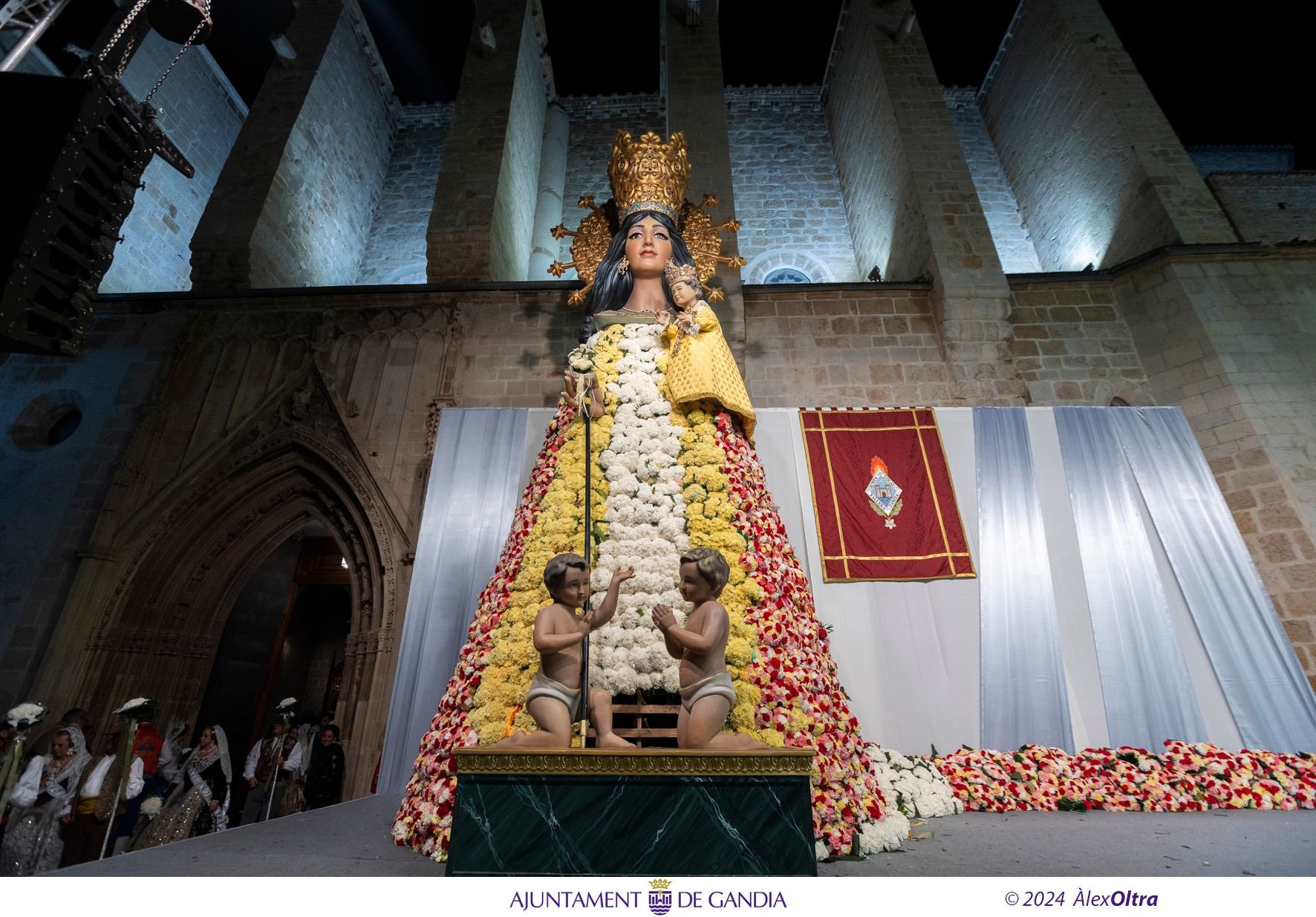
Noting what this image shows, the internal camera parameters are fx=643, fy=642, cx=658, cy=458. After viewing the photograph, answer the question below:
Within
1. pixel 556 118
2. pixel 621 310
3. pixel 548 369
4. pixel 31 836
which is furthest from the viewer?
pixel 556 118

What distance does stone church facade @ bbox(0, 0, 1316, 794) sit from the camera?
6.52 metres

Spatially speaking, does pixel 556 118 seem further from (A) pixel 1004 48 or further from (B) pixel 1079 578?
(B) pixel 1079 578

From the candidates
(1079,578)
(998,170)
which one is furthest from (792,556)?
(998,170)

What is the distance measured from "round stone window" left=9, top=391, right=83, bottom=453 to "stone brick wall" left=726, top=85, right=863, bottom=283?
9.63 metres

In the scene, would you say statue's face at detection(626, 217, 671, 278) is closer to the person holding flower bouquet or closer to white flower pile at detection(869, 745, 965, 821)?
the person holding flower bouquet

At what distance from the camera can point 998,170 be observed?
480 inches

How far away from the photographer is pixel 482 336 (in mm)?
7793

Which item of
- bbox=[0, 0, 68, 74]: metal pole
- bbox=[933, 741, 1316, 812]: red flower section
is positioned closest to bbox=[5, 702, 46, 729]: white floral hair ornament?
bbox=[0, 0, 68, 74]: metal pole

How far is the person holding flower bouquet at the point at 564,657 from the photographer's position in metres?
2.85

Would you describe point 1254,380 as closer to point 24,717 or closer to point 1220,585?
point 1220,585

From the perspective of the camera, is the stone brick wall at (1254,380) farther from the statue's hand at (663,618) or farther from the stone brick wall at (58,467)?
the stone brick wall at (58,467)

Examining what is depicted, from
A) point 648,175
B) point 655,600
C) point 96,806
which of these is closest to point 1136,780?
point 655,600

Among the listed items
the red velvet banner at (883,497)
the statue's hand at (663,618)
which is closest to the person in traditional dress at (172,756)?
the statue's hand at (663,618)
